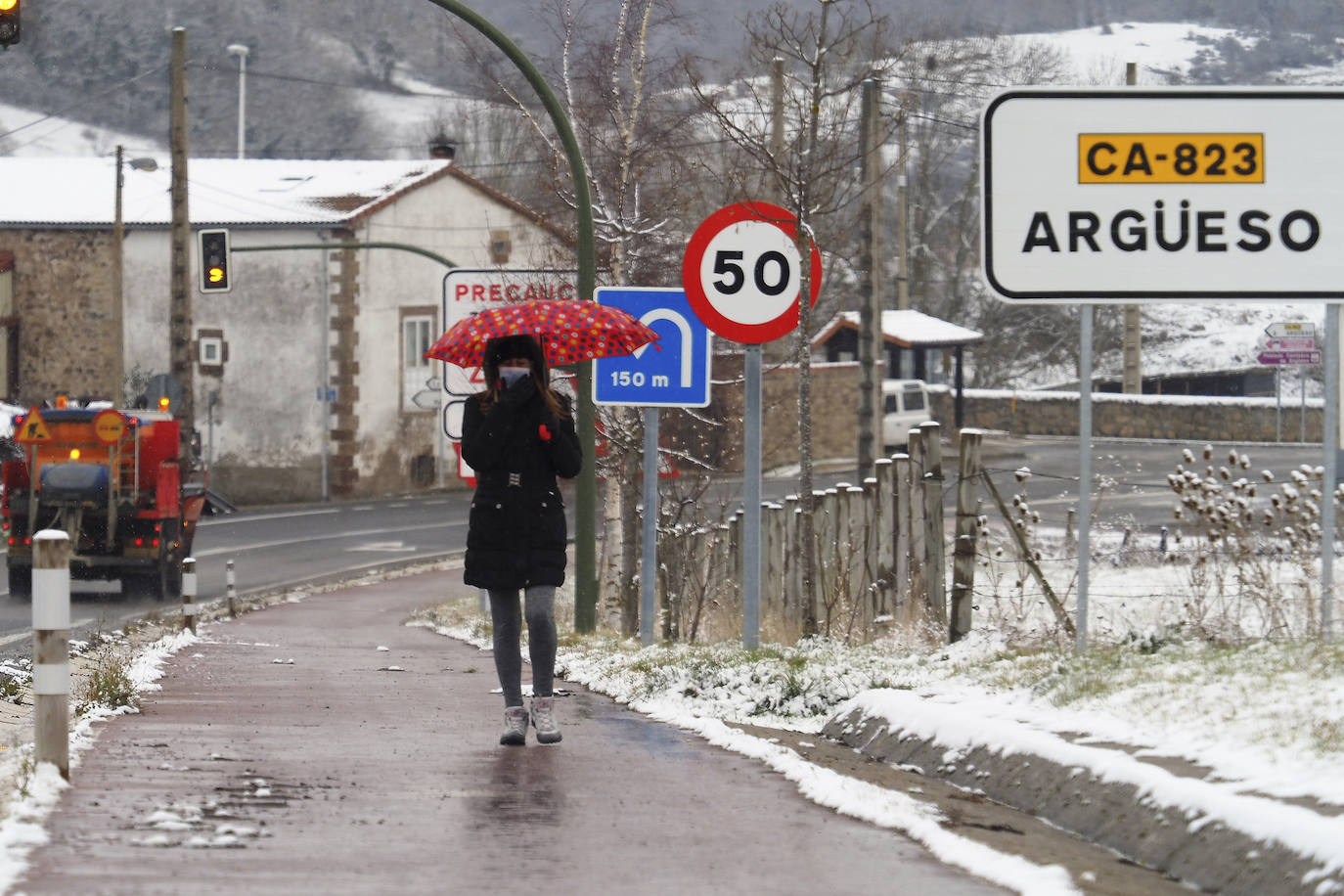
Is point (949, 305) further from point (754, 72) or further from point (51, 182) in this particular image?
point (754, 72)

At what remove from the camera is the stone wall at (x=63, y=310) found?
5222cm

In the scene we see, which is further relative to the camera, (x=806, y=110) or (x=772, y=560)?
(x=806, y=110)

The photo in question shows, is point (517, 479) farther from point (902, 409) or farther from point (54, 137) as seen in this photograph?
point (54, 137)

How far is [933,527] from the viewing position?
1238 centimetres

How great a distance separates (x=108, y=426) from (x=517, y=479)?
20068 mm

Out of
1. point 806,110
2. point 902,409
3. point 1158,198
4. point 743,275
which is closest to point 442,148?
point 902,409

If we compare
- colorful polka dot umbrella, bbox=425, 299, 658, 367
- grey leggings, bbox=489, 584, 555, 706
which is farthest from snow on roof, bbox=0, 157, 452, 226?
grey leggings, bbox=489, 584, 555, 706

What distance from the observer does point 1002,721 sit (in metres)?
7.05

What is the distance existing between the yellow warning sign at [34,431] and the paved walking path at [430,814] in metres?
18.1

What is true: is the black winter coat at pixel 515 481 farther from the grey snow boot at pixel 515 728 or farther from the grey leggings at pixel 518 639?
the grey snow boot at pixel 515 728

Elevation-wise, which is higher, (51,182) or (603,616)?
(51,182)

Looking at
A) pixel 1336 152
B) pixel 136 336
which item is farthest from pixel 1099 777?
pixel 136 336

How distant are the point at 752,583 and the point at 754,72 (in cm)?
1370

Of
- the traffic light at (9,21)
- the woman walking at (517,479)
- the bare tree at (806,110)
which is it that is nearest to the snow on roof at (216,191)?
the bare tree at (806,110)
